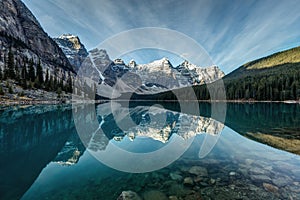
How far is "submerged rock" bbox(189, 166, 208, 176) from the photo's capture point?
28.2 feet

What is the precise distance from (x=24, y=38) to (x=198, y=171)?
152 meters

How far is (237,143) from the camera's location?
1462 cm

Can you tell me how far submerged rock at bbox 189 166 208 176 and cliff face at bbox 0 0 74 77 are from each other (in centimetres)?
9757

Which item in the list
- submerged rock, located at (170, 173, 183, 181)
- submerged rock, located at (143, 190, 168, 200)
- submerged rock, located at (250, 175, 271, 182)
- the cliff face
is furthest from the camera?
→ the cliff face

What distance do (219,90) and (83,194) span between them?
410 ft

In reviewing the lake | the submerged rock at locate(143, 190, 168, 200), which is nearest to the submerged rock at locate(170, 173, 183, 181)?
the lake

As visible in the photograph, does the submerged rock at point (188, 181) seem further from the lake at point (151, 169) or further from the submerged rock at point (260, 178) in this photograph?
the submerged rock at point (260, 178)

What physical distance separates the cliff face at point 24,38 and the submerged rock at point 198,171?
320 ft

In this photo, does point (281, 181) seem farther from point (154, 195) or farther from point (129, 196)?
point (129, 196)

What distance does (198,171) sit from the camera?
884 cm

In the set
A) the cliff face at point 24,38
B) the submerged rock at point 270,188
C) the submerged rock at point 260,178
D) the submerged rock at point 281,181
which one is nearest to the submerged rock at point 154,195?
the submerged rock at point 270,188

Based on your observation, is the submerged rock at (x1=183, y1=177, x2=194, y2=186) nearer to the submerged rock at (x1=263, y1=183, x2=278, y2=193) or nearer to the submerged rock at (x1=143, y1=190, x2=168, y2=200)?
the submerged rock at (x1=143, y1=190, x2=168, y2=200)

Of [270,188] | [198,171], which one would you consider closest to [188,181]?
[198,171]

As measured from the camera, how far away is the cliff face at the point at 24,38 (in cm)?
9512
